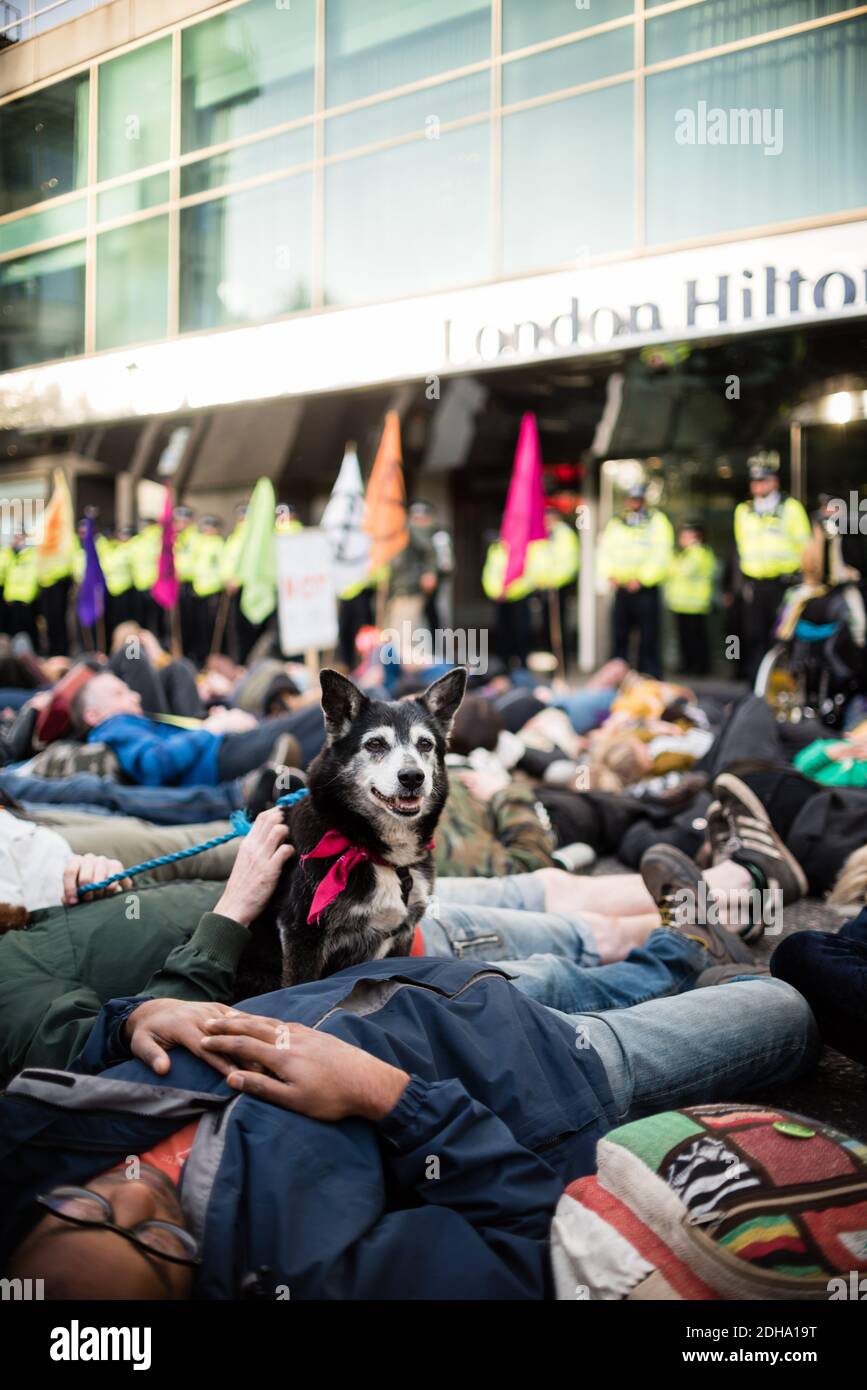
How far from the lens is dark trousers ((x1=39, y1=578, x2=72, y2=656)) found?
9719 millimetres

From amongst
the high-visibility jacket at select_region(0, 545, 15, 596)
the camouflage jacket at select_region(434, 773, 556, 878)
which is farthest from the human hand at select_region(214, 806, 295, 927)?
the high-visibility jacket at select_region(0, 545, 15, 596)

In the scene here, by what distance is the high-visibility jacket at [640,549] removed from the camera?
38.5ft

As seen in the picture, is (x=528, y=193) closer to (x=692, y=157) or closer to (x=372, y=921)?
(x=692, y=157)

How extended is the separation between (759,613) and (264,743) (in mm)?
7133

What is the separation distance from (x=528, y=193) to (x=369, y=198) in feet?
2.87

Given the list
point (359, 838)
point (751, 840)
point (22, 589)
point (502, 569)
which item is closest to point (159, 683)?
point (22, 589)

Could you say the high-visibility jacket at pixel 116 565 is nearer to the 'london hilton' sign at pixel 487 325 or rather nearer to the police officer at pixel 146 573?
the police officer at pixel 146 573

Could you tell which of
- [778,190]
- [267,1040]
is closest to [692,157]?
[778,190]

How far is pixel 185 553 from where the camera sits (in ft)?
43.2

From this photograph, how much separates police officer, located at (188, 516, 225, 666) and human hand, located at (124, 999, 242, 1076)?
11.6 meters

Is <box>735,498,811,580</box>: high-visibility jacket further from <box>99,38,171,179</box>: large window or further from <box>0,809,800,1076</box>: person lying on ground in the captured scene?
<box>99,38,171,179</box>: large window

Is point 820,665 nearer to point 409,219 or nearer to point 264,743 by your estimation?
point 264,743

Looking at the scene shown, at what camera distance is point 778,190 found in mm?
5242

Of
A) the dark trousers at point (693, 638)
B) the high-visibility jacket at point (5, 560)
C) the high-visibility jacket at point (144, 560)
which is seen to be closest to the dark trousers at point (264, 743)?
the high-visibility jacket at point (5, 560)
